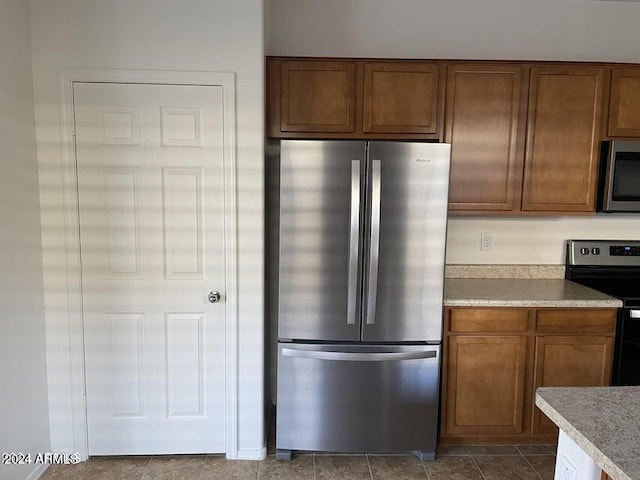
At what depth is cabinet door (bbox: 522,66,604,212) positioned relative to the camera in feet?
8.29

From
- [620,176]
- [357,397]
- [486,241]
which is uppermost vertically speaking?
[620,176]

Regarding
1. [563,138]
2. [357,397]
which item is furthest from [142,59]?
[563,138]

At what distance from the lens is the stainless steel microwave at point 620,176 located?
252 cm

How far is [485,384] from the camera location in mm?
2451

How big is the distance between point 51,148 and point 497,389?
2.71 meters

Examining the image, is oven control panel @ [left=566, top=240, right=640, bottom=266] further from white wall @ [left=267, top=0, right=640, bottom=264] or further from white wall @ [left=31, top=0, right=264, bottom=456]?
white wall @ [left=31, top=0, right=264, bottom=456]

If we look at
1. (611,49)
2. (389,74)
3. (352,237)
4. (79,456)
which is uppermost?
(611,49)

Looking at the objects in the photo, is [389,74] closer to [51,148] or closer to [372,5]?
[372,5]

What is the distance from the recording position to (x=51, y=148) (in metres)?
2.24

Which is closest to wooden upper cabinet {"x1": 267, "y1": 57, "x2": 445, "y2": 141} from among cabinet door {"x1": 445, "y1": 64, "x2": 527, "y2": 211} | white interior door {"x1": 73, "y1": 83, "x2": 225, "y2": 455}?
cabinet door {"x1": 445, "y1": 64, "x2": 527, "y2": 211}

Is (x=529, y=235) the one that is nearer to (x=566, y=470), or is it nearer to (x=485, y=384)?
(x=485, y=384)

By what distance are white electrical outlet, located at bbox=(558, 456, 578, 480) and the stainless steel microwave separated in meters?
1.89

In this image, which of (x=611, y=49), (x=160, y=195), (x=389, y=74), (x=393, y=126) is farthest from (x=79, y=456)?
(x=611, y=49)

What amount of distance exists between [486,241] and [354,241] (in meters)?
1.16
